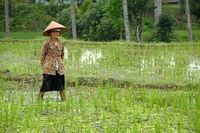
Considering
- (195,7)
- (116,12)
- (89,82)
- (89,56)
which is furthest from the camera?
(195,7)

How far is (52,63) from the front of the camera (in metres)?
5.14

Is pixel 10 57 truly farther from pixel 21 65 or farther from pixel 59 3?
pixel 59 3

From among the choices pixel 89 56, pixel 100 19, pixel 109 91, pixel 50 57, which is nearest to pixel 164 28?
pixel 100 19

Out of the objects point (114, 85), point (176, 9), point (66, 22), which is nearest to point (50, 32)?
point (114, 85)

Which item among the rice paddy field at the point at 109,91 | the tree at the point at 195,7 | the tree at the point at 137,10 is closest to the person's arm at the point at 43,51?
the rice paddy field at the point at 109,91

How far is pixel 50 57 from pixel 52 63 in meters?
0.09

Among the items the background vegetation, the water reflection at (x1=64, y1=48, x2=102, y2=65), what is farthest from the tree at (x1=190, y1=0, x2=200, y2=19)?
the water reflection at (x1=64, y1=48, x2=102, y2=65)

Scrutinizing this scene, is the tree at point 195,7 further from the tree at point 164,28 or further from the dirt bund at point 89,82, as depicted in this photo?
the dirt bund at point 89,82

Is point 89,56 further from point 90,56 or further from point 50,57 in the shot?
point 50,57

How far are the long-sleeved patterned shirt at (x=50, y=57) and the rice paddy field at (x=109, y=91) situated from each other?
0.39m

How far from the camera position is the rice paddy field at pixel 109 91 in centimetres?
402

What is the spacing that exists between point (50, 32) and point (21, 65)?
2789 millimetres

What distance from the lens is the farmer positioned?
16.8 ft

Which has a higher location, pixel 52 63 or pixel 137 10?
pixel 137 10
